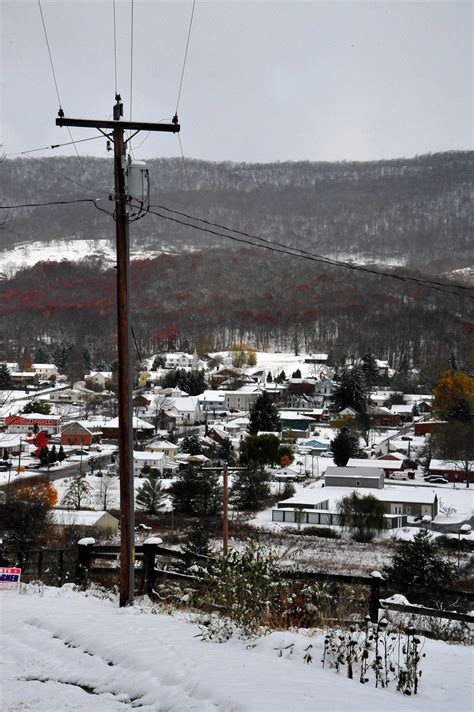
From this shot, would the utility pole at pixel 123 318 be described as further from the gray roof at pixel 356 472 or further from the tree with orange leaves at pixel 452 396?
the tree with orange leaves at pixel 452 396

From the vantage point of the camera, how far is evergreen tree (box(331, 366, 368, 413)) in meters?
70.8

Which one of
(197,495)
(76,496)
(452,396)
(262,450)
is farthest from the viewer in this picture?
(452,396)

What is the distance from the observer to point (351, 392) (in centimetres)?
7081

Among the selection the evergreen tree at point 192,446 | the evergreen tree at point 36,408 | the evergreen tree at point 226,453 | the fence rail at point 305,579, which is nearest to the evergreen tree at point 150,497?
the evergreen tree at point 226,453

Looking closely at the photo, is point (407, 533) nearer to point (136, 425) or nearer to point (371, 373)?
point (136, 425)

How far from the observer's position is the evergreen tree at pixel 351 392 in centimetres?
7075

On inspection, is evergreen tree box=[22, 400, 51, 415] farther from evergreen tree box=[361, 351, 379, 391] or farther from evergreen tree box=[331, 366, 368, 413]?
evergreen tree box=[361, 351, 379, 391]

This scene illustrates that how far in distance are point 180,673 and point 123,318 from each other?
442 centimetres

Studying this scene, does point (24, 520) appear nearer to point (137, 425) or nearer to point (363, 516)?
point (363, 516)

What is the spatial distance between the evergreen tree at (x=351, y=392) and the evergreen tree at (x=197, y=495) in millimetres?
35848

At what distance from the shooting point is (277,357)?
126 meters

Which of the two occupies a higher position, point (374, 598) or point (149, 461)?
point (374, 598)

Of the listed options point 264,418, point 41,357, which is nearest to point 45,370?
point 41,357

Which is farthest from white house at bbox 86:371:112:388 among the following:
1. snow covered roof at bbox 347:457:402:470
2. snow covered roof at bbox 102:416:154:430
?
snow covered roof at bbox 347:457:402:470
